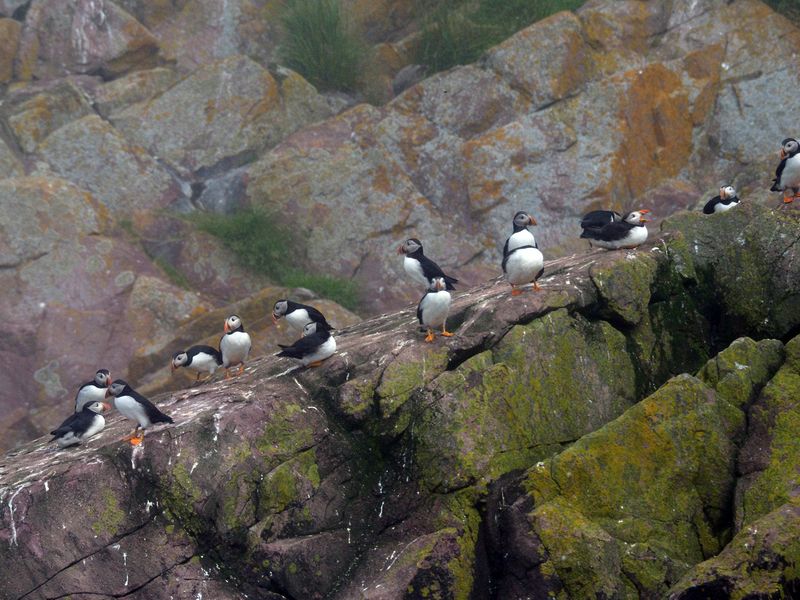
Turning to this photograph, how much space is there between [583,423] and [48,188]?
32.6ft

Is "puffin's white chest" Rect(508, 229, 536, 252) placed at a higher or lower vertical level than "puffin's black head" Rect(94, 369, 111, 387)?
higher

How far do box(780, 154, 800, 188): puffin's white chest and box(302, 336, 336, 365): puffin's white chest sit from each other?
5.07 metres

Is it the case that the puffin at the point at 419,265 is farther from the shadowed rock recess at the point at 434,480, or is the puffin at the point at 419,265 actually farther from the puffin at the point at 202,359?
the puffin at the point at 202,359

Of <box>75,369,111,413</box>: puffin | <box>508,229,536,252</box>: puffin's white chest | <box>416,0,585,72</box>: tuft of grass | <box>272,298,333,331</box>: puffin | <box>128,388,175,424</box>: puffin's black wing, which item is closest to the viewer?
<box>128,388,175,424</box>: puffin's black wing

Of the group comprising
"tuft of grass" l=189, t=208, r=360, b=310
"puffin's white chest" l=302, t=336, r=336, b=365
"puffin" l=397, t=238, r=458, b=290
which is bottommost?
"tuft of grass" l=189, t=208, r=360, b=310

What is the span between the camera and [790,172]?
34.1 feet

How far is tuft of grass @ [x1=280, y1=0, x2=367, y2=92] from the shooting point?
1817 centimetres

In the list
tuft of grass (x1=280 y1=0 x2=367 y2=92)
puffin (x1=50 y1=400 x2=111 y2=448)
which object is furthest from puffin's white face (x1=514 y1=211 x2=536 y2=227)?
tuft of grass (x1=280 y1=0 x2=367 y2=92)

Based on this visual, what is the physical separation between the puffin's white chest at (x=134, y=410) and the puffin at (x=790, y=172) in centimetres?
666

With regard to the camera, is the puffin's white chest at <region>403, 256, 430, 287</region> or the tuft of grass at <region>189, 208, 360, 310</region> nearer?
the puffin's white chest at <region>403, 256, 430, 287</region>

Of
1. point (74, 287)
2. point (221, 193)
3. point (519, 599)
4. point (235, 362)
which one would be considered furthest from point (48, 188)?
point (519, 599)

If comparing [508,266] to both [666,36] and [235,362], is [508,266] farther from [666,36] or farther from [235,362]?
[666,36]

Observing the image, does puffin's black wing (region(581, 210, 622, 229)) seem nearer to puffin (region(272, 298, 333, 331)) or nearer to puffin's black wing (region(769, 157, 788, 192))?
puffin's black wing (region(769, 157, 788, 192))

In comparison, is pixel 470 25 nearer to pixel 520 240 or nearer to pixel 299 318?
pixel 520 240
